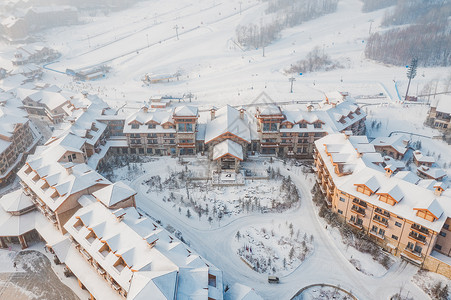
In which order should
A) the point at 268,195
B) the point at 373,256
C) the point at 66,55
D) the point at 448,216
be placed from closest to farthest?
the point at 448,216 < the point at 373,256 < the point at 268,195 < the point at 66,55

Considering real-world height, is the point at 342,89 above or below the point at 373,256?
above

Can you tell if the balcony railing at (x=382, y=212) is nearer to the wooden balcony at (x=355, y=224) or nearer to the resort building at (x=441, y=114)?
the wooden balcony at (x=355, y=224)

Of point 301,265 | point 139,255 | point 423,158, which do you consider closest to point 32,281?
point 139,255

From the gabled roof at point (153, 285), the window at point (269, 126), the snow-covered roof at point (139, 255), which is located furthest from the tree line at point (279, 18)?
the gabled roof at point (153, 285)

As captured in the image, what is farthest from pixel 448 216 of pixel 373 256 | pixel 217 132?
pixel 217 132

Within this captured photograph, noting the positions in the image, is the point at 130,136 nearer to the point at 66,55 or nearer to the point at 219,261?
the point at 219,261

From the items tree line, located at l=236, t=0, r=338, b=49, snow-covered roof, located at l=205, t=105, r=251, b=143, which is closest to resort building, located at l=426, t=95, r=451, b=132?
snow-covered roof, located at l=205, t=105, r=251, b=143
